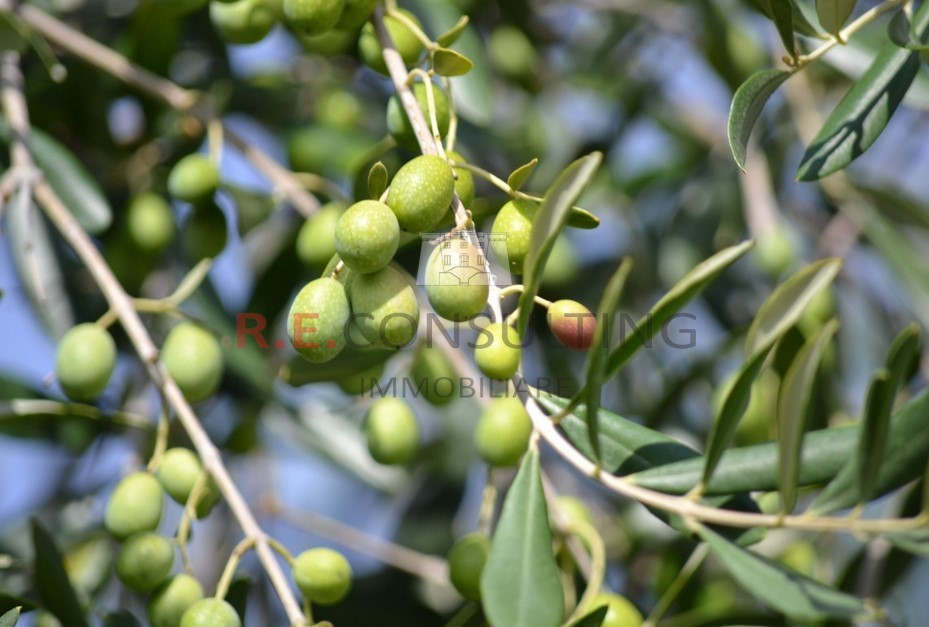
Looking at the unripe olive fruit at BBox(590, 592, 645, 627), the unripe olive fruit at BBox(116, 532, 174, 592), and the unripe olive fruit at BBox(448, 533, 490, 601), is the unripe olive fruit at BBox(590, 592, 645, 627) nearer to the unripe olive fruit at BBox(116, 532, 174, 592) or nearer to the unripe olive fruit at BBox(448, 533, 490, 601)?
the unripe olive fruit at BBox(448, 533, 490, 601)

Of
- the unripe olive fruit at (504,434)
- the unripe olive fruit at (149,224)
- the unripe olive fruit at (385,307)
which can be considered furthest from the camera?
the unripe olive fruit at (149,224)

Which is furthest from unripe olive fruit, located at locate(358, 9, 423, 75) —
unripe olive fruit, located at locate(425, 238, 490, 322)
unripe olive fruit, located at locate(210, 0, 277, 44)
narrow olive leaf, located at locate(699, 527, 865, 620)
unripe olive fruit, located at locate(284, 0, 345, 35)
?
narrow olive leaf, located at locate(699, 527, 865, 620)

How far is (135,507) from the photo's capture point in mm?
1058

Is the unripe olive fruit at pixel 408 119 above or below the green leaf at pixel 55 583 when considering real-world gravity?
above

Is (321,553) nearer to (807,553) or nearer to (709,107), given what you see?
(807,553)

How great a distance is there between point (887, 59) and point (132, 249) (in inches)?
38.9

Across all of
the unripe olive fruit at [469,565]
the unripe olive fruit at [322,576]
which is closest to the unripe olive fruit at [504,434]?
the unripe olive fruit at [469,565]

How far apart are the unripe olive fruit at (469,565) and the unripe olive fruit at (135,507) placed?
0.30 metres

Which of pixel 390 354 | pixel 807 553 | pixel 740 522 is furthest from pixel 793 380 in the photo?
pixel 807 553

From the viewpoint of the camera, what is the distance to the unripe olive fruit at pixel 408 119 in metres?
0.94

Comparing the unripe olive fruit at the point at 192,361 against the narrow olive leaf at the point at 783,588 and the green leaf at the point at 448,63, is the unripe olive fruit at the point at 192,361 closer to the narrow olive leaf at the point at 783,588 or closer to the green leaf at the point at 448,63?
the green leaf at the point at 448,63

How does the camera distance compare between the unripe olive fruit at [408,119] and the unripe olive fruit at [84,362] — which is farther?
the unripe olive fruit at [84,362]

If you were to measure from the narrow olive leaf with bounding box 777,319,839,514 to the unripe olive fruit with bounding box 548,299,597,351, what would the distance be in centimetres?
14

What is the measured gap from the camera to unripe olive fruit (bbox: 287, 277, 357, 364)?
2.67ft
